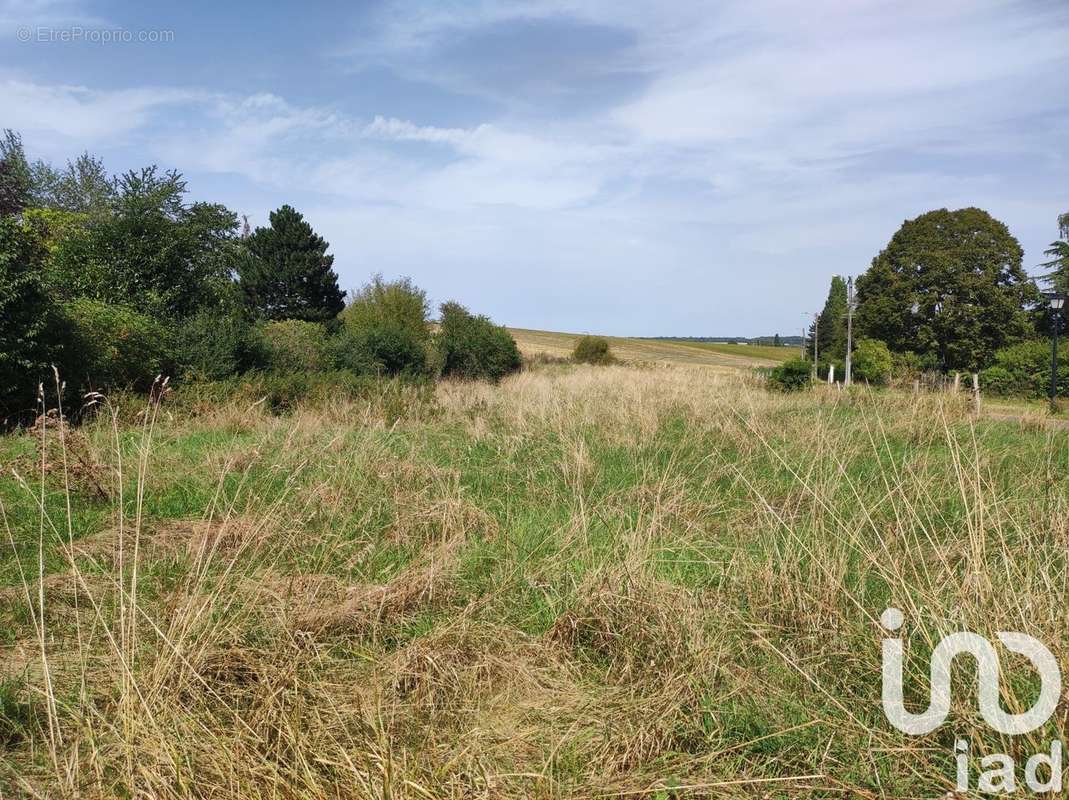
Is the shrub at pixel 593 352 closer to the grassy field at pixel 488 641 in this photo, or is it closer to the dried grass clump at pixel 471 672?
the grassy field at pixel 488 641

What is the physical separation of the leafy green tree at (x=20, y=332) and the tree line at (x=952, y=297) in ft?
87.9

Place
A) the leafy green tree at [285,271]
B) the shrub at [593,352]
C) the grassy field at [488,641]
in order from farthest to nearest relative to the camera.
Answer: the shrub at [593,352] → the leafy green tree at [285,271] → the grassy field at [488,641]

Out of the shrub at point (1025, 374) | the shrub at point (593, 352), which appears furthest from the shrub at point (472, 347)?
the shrub at point (1025, 374)

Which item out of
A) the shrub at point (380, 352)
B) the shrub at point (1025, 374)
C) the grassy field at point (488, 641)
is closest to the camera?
the grassy field at point (488, 641)

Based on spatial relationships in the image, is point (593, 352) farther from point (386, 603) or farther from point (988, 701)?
point (988, 701)

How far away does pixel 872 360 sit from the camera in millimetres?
27797

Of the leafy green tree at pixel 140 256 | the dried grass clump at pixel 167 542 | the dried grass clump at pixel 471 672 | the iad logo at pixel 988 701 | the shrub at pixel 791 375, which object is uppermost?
the leafy green tree at pixel 140 256

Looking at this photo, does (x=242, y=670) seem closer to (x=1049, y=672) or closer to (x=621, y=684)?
(x=621, y=684)

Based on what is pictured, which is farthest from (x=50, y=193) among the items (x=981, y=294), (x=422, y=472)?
(x=981, y=294)

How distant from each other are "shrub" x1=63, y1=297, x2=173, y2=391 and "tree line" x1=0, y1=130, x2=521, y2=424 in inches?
0.9

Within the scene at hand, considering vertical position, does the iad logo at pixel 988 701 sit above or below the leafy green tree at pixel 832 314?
below

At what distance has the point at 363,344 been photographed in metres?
19.4

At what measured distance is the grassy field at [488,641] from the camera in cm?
195

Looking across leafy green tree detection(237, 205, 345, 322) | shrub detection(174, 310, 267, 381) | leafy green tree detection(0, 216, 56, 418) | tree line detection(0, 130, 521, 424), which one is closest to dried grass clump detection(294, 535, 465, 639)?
tree line detection(0, 130, 521, 424)
